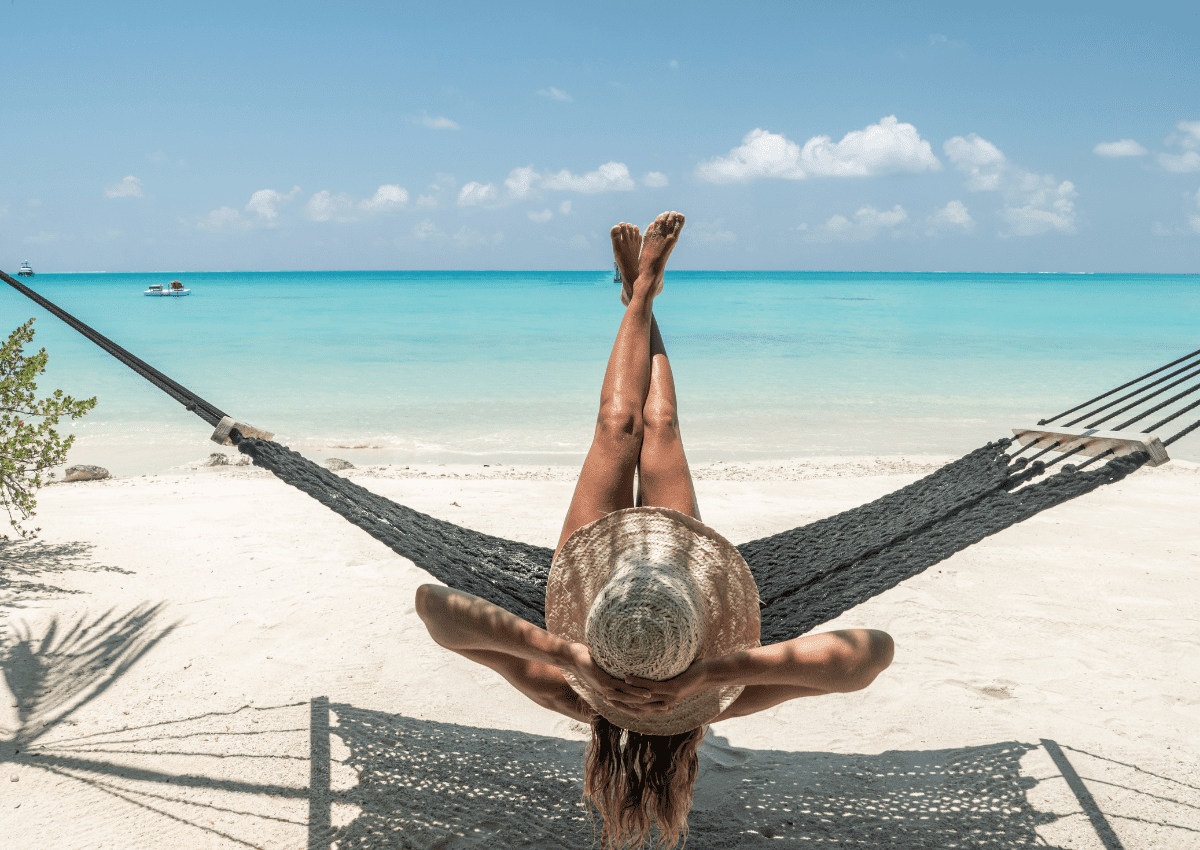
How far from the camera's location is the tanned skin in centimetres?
120

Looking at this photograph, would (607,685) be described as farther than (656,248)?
No

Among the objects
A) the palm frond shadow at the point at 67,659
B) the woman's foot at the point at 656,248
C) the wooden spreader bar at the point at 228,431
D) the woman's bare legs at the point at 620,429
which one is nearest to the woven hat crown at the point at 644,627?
the woman's bare legs at the point at 620,429

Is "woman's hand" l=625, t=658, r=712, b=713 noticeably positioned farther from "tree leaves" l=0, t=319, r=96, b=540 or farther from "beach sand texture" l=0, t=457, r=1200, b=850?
"tree leaves" l=0, t=319, r=96, b=540

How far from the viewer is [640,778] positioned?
138 cm

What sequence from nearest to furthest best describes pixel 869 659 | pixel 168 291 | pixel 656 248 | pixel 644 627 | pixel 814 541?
pixel 644 627, pixel 869 659, pixel 656 248, pixel 814 541, pixel 168 291

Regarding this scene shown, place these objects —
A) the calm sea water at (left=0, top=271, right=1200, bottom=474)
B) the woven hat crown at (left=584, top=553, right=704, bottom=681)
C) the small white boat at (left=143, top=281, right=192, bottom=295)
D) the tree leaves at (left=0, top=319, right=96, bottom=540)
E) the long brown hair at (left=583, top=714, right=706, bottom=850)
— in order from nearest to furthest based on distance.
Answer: the woven hat crown at (left=584, top=553, right=704, bottom=681) < the long brown hair at (left=583, top=714, right=706, bottom=850) < the tree leaves at (left=0, top=319, right=96, bottom=540) < the calm sea water at (left=0, top=271, right=1200, bottom=474) < the small white boat at (left=143, top=281, right=192, bottom=295)

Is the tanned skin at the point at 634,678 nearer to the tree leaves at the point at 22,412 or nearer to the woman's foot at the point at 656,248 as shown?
the woman's foot at the point at 656,248

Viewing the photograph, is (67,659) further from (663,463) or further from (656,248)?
(656,248)

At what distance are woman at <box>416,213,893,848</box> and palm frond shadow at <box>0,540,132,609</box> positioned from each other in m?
2.28

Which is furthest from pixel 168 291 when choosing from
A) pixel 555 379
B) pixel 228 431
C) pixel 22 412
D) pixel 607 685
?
pixel 607 685

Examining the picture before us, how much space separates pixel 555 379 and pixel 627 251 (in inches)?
411

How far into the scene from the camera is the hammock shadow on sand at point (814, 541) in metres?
1.90

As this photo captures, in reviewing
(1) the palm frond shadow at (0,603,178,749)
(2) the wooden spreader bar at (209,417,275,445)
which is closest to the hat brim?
(2) the wooden spreader bar at (209,417,275,445)

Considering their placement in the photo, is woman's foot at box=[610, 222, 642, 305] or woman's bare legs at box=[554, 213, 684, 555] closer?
woman's bare legs at box=[554, 213, 684, 555]
